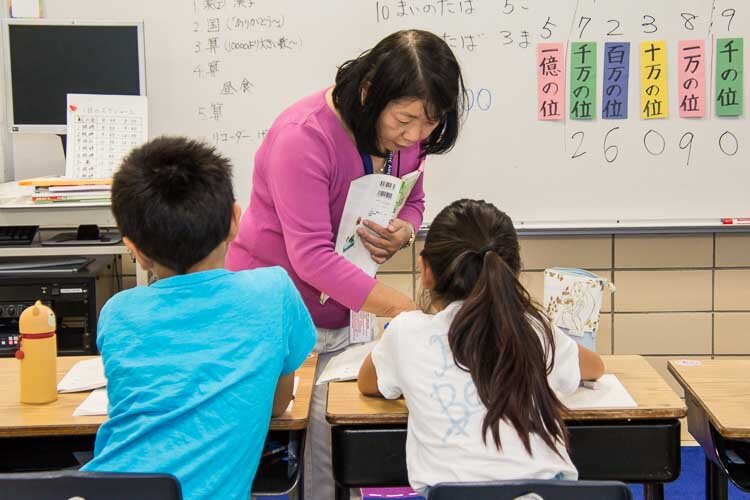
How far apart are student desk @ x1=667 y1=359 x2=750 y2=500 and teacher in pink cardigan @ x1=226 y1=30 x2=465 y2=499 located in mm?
650

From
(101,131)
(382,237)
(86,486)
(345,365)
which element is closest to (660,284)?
(382,237)

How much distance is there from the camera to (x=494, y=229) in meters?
A: 1.60

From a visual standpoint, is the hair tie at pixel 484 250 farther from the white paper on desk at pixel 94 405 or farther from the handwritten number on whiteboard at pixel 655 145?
the handwritten number on whiteboard at pixel 655 145

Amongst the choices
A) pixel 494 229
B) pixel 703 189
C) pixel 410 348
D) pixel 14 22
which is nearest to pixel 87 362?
pixel 410 348

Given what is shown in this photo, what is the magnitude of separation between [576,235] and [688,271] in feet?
1.52

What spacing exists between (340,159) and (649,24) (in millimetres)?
1526

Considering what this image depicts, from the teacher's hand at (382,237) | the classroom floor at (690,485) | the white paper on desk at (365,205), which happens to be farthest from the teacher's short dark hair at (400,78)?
the classroom floor at (690,485)

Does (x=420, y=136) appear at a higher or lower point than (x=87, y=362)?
higher

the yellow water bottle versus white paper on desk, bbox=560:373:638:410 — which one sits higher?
the yellow water bottle

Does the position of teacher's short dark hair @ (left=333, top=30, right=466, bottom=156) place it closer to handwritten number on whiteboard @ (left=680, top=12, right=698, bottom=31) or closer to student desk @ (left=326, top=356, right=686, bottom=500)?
student desk @ (left=326, top=356, right=686, bottom=500)

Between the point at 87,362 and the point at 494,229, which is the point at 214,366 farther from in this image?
the point at 87,362

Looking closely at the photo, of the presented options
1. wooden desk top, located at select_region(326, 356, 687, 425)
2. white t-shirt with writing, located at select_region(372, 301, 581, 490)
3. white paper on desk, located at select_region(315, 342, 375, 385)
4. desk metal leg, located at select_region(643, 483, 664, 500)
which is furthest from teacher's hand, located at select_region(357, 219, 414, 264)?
desk metal leg, located at select_region(643, 483, 664, 500)

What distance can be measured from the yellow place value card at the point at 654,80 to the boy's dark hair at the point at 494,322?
161cm

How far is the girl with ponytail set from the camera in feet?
4.84
